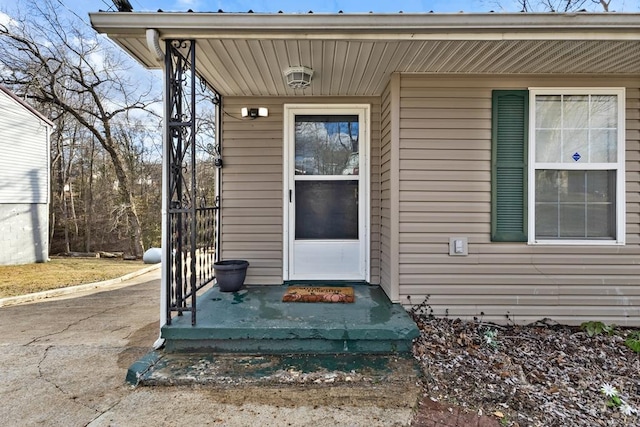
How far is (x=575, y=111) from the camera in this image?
3.27 m

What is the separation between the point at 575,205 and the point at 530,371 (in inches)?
67.8

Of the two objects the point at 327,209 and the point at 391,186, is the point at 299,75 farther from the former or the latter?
the point at 327,209

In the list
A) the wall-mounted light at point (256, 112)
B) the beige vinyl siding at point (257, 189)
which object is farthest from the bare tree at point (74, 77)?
the wall-mounted light at point (256, 112)

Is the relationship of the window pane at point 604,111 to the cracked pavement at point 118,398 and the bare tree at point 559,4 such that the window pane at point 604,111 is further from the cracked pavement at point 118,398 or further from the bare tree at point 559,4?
the bare tree at point 559,4

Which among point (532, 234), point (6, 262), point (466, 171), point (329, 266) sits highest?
point (466, 171)

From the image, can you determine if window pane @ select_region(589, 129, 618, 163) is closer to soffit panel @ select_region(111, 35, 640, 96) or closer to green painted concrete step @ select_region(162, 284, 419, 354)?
soffit panel @ select_region(111, 35, 640, 96)

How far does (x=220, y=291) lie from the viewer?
3619mm

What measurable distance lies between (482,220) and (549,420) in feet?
5.78

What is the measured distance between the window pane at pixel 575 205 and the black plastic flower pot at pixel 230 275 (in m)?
2.95

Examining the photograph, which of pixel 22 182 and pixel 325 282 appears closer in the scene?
pixel 325 282

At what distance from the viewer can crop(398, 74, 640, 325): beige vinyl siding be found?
324 cm

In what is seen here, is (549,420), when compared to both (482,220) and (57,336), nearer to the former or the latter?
(482,220)

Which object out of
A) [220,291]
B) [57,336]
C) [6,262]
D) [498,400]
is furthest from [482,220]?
[6,262]

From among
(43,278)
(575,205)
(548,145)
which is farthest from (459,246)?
(43,278)
